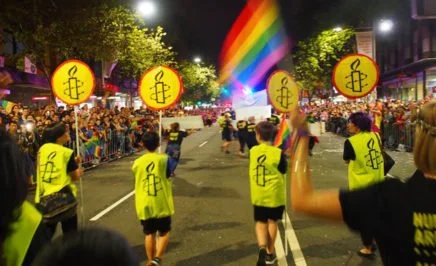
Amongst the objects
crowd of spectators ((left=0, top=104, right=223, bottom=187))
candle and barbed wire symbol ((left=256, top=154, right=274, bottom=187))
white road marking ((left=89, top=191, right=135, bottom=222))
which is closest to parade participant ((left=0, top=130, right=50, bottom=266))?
candle and barbed wire symbol ((left=256, top=154, right=274, bottom=187))

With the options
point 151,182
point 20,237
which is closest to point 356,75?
point 151,182

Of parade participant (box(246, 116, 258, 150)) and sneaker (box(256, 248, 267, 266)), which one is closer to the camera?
sneaker (box(256, 248, 267, 266))

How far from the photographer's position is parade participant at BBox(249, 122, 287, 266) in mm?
5953

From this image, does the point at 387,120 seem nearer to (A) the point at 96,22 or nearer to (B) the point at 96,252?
(A) the point at 96,22

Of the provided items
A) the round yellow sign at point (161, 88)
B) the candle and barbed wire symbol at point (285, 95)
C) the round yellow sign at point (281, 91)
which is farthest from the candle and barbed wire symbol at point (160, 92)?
the candle and barbed wire symbol at point (285, 95)

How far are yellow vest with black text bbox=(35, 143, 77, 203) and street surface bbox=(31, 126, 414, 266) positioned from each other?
1.59 m

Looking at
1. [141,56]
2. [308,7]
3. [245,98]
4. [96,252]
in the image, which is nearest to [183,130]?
[245,98]

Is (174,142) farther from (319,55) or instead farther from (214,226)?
(319,55)

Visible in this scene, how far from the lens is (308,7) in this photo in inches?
1885

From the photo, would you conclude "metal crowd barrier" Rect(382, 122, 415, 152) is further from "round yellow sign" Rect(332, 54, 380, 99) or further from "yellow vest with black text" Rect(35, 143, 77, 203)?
"yellow vest with black text" Rect(35, 143, 77, 203)

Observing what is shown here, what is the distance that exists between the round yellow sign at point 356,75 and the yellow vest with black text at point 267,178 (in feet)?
8.48

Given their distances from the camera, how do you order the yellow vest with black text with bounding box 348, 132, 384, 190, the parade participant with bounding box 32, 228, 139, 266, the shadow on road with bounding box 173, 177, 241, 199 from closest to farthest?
1. the parade participant with bounding box 32, 228, 139, 266
2. the yellow vest with black text with bounding box 348, 132, 384, 190
3. the shadow on road with bounding box 173, 177, 241, 199

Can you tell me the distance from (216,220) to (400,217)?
6.51m

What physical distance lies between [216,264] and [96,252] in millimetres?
4917
